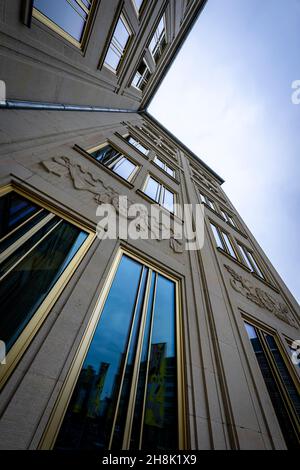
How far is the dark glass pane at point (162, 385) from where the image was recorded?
183 centimetres

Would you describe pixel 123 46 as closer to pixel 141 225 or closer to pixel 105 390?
pixel 141 225

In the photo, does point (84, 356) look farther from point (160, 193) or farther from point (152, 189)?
point (160, 193)

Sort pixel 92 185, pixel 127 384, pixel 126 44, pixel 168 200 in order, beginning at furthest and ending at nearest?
1. pixel 126 44
2. pixel 168 200
3. pixel 92 185
4. pixel 127 384

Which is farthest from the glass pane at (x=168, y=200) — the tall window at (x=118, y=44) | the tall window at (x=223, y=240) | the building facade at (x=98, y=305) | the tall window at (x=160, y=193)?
the tall window at (x=118, y=44)

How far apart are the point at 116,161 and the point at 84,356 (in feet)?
15.7

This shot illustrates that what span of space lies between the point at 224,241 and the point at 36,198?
19.3 feet

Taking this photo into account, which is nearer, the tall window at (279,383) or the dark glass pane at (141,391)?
the dark glass pane at (141,391)

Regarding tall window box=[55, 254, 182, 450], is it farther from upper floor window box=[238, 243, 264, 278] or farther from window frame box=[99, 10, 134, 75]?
window frame box=[99, 10, 134, 75]

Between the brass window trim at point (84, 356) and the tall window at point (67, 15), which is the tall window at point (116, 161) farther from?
the brass window trim at point (84, 356)

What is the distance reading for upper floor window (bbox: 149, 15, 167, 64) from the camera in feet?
29.1

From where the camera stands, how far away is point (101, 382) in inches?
71.6

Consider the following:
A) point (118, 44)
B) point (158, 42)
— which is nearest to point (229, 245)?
point (118, 44)

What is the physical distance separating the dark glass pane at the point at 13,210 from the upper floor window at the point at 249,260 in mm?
6443
